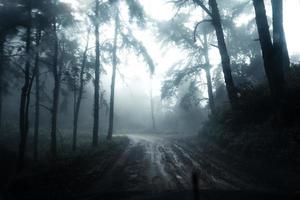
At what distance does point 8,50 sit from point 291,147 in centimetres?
1471

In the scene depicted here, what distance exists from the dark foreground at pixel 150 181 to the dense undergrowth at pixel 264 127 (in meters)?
1.09

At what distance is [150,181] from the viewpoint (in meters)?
8.86

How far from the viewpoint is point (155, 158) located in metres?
13.2

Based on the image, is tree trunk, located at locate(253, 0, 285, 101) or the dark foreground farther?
tree trunk, located at locate(253, 0, 285, 101)

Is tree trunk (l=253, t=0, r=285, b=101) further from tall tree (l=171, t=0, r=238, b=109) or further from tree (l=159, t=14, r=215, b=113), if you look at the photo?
tree (l=159, t=14, r=215, b=113)

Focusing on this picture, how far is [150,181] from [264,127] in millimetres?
6206

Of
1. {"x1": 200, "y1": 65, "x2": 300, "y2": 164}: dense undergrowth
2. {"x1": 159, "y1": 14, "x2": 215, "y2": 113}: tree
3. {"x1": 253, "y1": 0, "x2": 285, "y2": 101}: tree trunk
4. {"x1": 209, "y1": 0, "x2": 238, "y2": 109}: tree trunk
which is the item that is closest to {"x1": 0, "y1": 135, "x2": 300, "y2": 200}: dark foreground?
{"x1": 200, "y1": 65, "x2": 300, "y2": 164}: dense undergrowth

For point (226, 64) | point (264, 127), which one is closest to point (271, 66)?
point (264, 127)

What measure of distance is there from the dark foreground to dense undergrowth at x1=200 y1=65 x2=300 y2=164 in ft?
3.57

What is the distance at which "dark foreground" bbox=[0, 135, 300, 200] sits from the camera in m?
7.34

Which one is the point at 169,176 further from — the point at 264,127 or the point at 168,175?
the point at 264,127

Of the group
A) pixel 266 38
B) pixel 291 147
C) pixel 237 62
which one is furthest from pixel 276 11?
pixel 237 62

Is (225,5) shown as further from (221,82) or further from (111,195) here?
(111,195)

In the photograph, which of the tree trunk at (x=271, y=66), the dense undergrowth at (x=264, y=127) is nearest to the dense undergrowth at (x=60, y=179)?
the dense undergrowth at (x=264, y=127)
